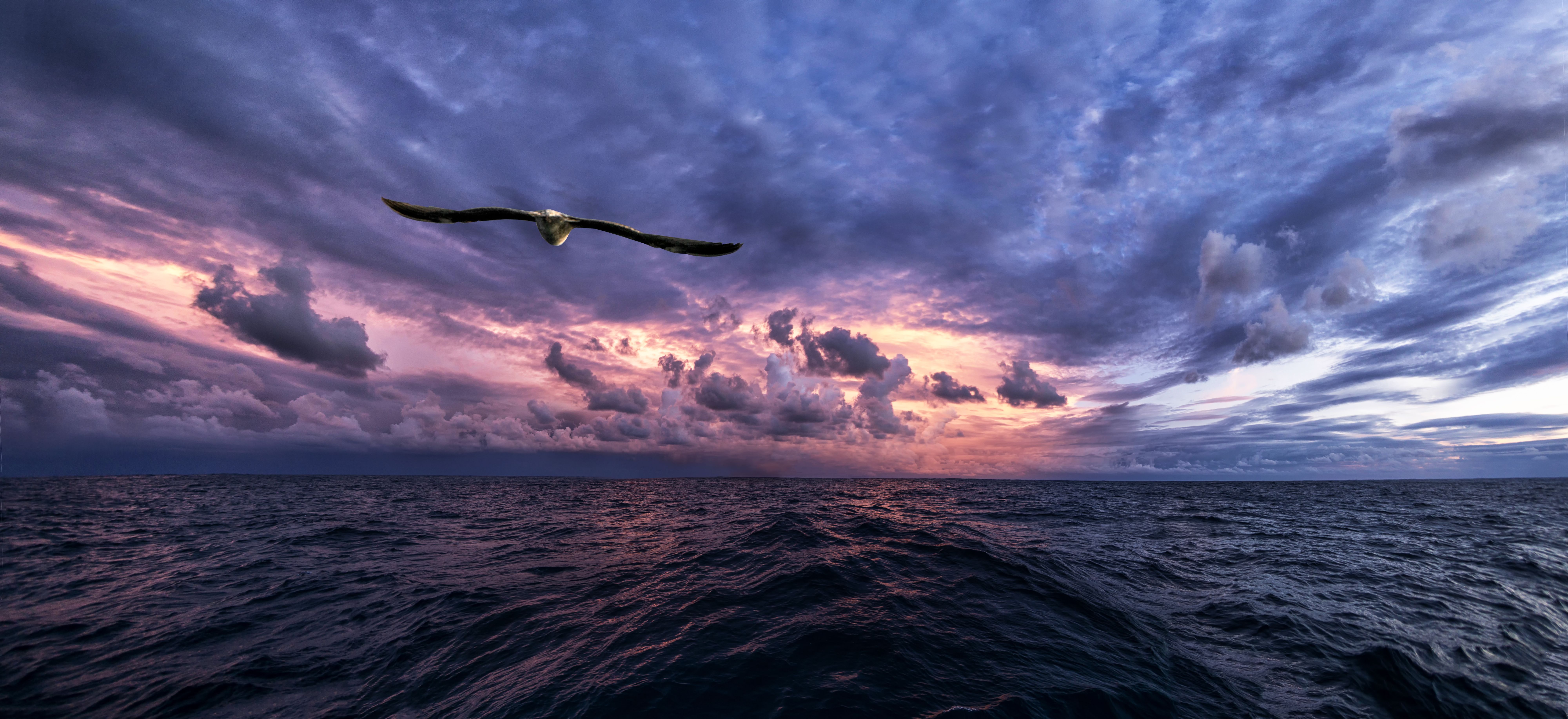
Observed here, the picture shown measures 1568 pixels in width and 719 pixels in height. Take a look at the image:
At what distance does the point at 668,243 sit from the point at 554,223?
1763 millimetres

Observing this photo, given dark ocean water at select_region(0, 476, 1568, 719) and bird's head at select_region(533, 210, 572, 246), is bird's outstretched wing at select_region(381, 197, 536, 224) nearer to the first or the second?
bird's head at select_region(533, 210, 572, 246)

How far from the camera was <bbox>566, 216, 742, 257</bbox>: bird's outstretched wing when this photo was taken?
6609 mm

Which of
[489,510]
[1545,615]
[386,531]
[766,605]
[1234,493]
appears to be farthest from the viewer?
[1234,493]

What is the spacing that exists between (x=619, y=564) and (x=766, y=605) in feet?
19.4

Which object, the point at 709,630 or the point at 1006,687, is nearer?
the point at 1006,687

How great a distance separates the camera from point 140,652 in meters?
8.34

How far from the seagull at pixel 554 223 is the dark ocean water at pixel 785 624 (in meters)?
5.63

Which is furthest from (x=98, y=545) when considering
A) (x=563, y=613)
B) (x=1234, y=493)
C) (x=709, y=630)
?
(x=1234, y=493)

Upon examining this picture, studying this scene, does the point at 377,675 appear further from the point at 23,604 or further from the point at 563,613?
the point at 23,604

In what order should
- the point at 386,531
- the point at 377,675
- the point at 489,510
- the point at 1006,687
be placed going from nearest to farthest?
the point at 1006,687
the point at 377,675
the point at 386,531
the point at 489,510

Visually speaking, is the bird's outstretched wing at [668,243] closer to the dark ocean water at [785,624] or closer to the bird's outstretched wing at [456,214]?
the bird's outstretched wing at [456,214]

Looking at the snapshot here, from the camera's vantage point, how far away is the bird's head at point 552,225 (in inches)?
274

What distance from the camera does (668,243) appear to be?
6.73m

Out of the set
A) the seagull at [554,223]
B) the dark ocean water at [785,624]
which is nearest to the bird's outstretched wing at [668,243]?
the seagull at [554,223]
